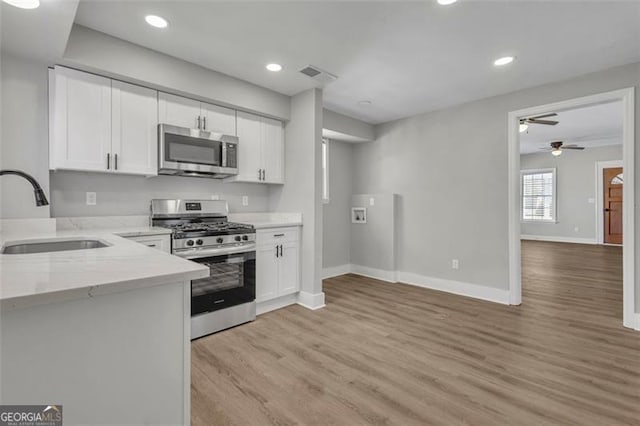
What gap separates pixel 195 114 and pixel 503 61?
306cm

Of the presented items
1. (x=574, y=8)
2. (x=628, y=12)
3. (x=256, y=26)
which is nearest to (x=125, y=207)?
(x=256, y=26)

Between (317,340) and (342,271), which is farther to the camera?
(342,271)

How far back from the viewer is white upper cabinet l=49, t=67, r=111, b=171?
2.29 metres

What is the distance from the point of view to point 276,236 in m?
3.35

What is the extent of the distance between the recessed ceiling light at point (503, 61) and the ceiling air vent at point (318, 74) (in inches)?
61.7

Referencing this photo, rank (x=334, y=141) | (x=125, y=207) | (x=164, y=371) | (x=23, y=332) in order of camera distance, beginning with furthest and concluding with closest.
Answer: (x=334, y=141), (x=125, y=207), (x=164, y=371), (x=23, y=332)

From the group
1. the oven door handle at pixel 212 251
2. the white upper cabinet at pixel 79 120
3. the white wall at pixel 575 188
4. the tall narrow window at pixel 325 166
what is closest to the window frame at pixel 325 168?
the tall narrow window at pixel 325 166

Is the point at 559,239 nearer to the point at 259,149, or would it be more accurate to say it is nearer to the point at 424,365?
the point at 424,365

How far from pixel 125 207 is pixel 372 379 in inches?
104

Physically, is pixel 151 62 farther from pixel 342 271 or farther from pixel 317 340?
pixel 342 271

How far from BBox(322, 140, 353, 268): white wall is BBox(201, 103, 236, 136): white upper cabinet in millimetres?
1968

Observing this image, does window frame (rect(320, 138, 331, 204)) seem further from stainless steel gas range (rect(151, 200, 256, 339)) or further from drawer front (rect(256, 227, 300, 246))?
stainless steel gas range (rect(151, 200, 256, 339))

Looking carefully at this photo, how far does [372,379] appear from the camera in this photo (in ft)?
6.63

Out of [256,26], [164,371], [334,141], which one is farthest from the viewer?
[334,141]
